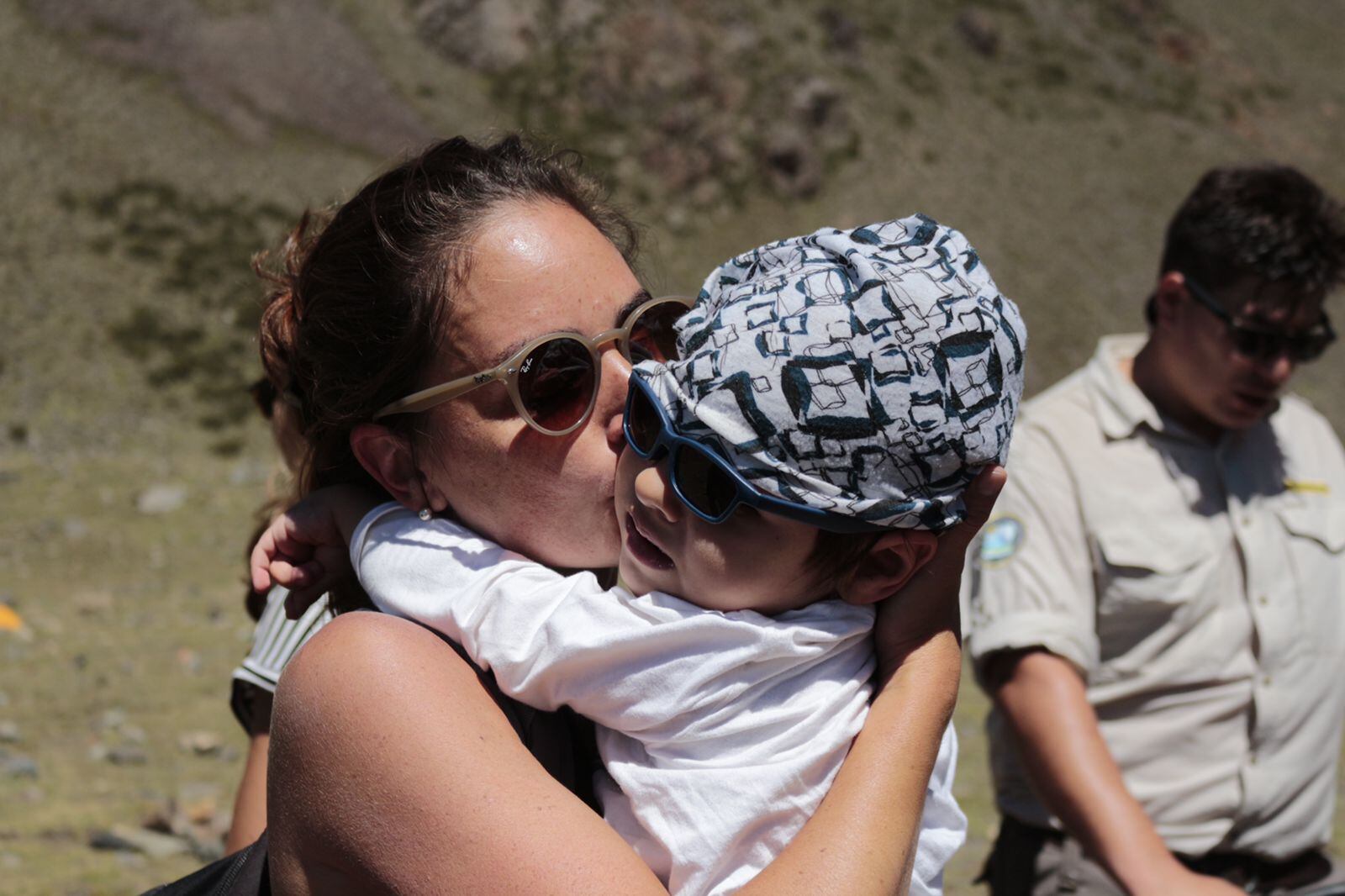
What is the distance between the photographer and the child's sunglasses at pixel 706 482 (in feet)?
5.52

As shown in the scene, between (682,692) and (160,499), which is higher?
(682,692)

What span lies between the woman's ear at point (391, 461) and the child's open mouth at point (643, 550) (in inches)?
15.8

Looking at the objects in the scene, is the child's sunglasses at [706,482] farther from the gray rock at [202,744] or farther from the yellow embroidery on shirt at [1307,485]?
the gray rock at [202,744]

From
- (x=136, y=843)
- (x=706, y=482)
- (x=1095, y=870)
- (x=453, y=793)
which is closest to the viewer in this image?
(x=453, y=793)

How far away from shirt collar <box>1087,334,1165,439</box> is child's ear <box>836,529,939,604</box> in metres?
2.48

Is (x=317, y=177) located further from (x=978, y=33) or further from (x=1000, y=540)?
(x=1000, y=540)

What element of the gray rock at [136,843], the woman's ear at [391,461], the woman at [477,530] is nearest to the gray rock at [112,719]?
the gray rock at [136,843]

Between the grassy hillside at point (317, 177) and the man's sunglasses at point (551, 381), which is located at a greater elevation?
the man's sunglasses at point (551, 381)

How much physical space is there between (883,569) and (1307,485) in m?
2.89

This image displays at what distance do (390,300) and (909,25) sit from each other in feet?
134

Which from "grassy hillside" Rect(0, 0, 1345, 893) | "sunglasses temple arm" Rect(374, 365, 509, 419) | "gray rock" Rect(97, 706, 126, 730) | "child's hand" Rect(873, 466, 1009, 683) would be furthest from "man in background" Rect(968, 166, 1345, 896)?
"gray rock" Rect(97, 706, 126, 730)

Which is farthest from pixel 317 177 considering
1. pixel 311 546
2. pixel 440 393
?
pixel 440 393

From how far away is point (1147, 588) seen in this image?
385 centimetres

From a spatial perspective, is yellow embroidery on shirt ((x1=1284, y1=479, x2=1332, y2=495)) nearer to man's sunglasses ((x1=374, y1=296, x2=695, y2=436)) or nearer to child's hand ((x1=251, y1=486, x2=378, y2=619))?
man's sunglasses ((x1=374, y1=296, x2=695, y2=436))
